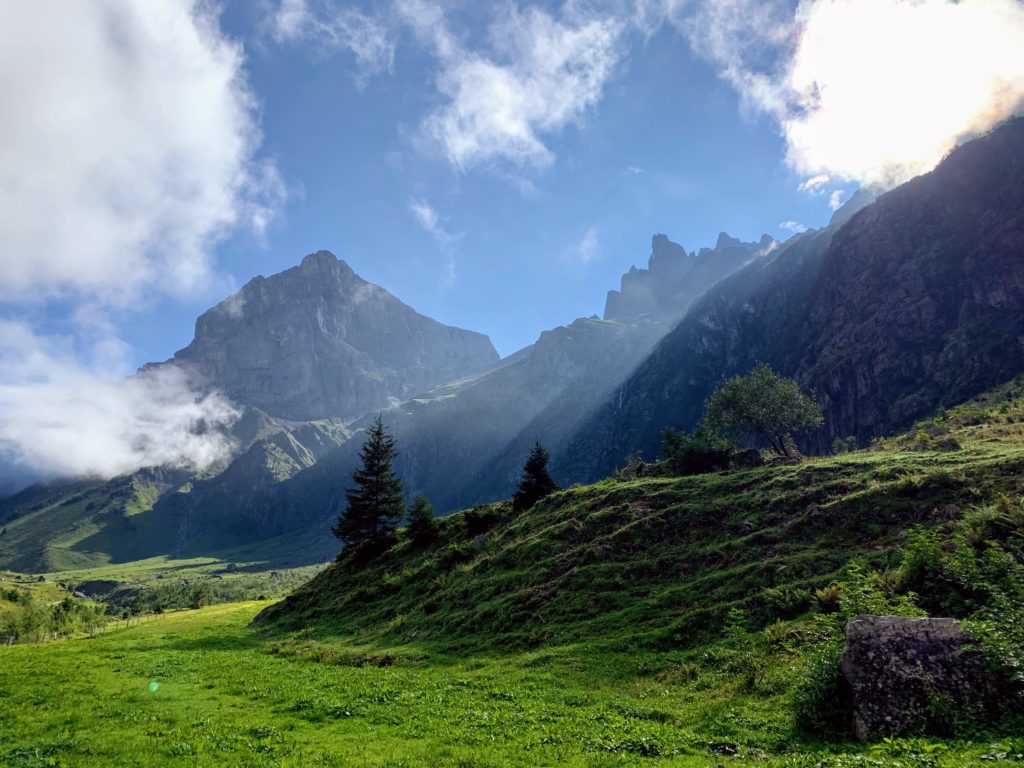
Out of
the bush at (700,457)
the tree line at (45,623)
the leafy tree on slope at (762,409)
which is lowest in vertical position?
the tree line at (45,623)

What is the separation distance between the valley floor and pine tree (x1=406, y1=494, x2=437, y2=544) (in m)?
26.5

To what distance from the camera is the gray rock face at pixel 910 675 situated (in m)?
12.9

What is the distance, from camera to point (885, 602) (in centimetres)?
1766

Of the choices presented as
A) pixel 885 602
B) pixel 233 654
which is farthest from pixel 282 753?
pixel 233 654

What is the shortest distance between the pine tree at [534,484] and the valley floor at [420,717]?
2791 centimetres

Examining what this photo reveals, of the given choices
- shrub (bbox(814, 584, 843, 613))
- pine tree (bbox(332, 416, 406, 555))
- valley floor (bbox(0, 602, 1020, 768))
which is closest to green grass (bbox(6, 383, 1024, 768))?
valley floor (bbox(0, 602, 1020, 768))

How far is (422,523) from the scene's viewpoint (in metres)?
58.0

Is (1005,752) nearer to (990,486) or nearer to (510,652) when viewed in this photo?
(510,652)

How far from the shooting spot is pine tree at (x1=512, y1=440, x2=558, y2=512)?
57.7 meters

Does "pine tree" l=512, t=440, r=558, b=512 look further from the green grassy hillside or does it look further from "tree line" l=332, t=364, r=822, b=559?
the green grassy hillside

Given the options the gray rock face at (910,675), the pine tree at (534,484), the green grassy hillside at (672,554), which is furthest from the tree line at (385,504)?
the gray rock face at (910,675)

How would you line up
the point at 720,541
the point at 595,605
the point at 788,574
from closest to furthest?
the point at 788,574, the point at 595,605, the point at 720,541

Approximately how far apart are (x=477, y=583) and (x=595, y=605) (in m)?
12.3

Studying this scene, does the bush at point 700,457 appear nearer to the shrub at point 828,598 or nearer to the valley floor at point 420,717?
the shrub at point 828,598
